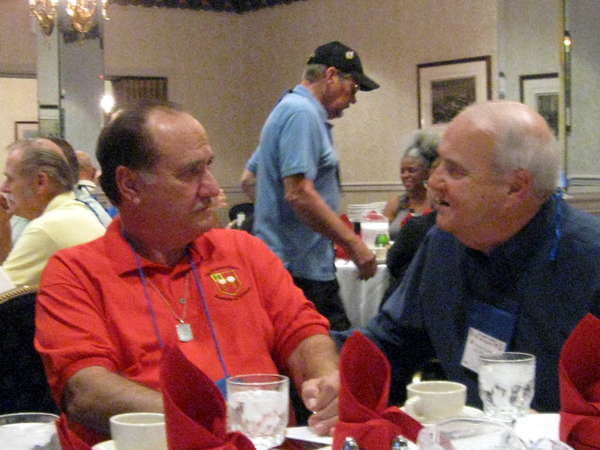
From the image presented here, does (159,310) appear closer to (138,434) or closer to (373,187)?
(138,434)

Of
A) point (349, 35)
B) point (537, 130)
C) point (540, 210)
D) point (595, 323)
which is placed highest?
point (349, 35)

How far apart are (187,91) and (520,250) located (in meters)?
8.50

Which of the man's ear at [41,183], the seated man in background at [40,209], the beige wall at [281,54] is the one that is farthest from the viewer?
the beige wall at [281,54]

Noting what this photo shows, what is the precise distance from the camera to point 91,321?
1706 mm

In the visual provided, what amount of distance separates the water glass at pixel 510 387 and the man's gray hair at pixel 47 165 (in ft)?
7.58

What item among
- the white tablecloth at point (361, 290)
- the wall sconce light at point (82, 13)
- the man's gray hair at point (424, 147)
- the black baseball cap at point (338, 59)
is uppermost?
the wall sconce light at point (82, 13)

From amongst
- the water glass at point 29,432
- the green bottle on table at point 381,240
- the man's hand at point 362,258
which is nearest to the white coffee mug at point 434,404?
the water glass at point 29,432

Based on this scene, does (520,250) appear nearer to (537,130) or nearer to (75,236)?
(537,130)

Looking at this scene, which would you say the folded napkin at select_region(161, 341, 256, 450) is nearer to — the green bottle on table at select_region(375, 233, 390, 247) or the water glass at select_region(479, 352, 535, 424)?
the water glass at select_region(479, 352, 535, 424)

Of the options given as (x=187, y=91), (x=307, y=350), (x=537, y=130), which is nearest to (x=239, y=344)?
(x=307, y=350)

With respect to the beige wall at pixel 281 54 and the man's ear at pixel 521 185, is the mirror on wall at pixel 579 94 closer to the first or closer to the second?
the beige wall at pixel 281 54

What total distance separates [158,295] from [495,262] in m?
0.76

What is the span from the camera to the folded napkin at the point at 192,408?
0.91 m

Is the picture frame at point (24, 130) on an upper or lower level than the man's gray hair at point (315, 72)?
upper
